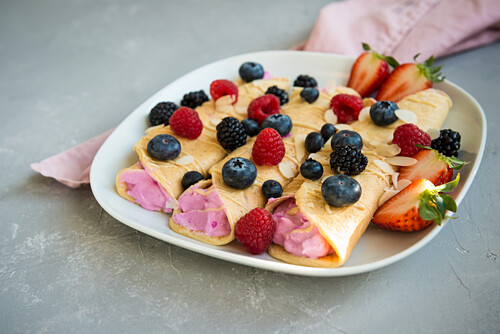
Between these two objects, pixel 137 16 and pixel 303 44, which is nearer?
pixel 303 44

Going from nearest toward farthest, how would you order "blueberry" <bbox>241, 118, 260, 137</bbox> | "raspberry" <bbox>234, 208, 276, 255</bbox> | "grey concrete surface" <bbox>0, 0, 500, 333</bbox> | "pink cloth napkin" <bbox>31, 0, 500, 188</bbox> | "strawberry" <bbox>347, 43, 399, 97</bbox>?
1. "grey concrete surface" <bbox>0, 0, 500, 333</bbox>
2. "raspberry" <bbox>234, 208, 276, 255</bbox>
3. "blueberry" <bbox>241, 118, 260, 137</bbox>
4. "strawberry" <bbox>347, 43, 399, 97</bbox>
5. "pink cloth napkin" <bbox>31, 0, 500, 188</bbox>

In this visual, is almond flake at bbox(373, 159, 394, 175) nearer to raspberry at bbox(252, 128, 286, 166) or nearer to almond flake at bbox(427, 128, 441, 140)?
almond flake at bbox(427, 128, 441, 140)

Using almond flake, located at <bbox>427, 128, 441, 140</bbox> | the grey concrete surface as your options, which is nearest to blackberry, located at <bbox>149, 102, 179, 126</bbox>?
the grey concrete surface

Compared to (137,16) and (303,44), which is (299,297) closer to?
(303,44)

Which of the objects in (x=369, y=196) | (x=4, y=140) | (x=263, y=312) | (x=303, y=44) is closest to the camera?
(x=263, y=312)

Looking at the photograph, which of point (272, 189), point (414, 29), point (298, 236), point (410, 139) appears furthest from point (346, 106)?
point (414, 29)

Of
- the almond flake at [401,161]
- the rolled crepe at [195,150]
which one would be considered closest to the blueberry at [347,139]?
the almond flake at [401,161]

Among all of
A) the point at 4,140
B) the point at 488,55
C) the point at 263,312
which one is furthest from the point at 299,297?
the point at 488,55
